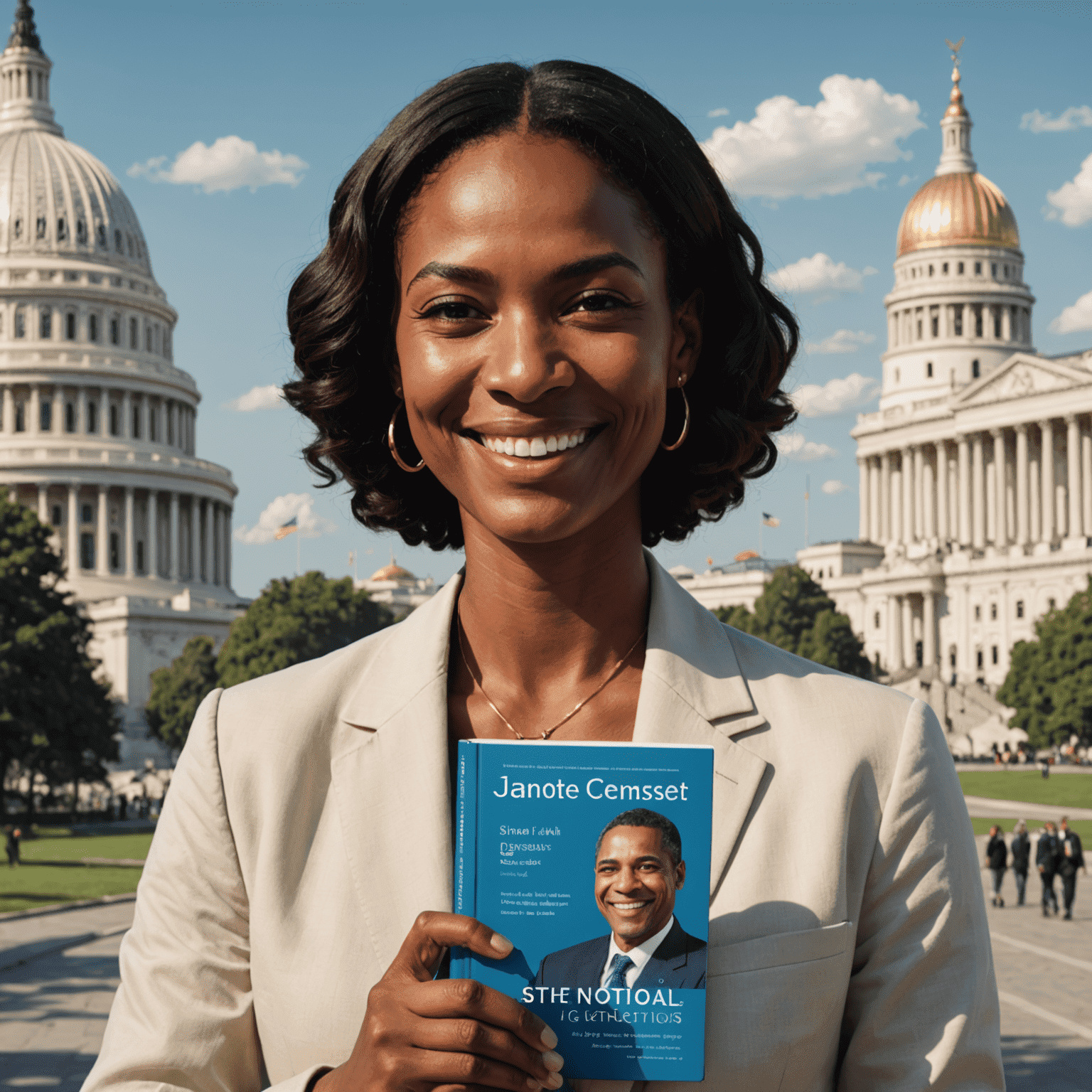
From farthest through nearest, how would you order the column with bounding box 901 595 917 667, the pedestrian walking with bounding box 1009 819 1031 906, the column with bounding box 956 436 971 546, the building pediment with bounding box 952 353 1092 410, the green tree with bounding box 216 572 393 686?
the column with bounding box 956 436 971 546 → the building pediment with bounding box 952 353 1092 410 → the column with bounding box 901 595 917 667 → the green tree with bounding box 216 572 393 686 → the pedestrian walking with bounding box 1009 819 1031 906

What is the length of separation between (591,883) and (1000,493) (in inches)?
5064

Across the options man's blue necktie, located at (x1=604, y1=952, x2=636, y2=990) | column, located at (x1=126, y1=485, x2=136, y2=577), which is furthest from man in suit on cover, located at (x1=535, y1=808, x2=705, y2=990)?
column, located at (x1=126, y1=485, x2=136, y2=577)

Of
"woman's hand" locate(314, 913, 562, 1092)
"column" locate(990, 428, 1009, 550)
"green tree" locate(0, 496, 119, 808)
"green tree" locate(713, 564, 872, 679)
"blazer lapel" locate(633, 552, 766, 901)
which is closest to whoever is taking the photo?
"woman's hand" locate(314, 913, 562, 1092)

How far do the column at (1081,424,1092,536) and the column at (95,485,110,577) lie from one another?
71618 mm

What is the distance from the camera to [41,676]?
172 ft

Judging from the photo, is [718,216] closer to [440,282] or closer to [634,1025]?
[440,282]

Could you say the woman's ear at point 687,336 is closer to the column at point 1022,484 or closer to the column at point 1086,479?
the column at point 1086,479

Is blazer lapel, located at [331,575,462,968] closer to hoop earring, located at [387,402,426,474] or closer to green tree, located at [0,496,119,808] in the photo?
hoop earring, located at [387,402,426,474]

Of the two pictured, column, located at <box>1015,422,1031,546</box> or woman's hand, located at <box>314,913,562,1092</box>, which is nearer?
woman's hand, located at <box>314,913,562,1092</box>

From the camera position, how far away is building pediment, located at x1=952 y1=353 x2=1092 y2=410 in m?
119

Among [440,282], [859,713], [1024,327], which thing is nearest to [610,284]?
[440,282]

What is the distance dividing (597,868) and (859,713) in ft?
2.54

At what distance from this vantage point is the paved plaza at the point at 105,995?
648 inches

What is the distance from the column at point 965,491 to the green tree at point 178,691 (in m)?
65.0
